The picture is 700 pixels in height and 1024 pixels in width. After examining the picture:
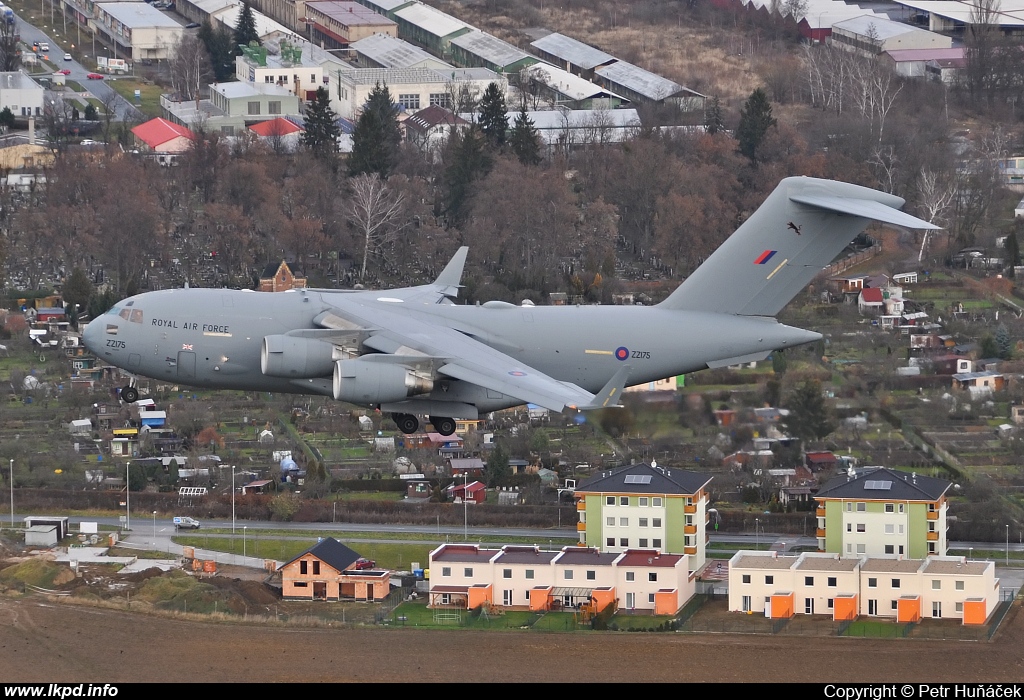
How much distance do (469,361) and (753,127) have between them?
72.4 metres

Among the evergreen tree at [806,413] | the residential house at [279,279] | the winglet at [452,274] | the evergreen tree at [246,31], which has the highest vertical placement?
the evergreen tree at [246,31]

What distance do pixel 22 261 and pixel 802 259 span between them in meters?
60.3

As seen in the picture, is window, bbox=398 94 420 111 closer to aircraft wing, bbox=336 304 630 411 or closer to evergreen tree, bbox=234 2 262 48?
evergreen tree, bbox=234 2 262 48

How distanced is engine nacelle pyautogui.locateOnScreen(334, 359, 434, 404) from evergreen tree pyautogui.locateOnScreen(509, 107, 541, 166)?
6605cm

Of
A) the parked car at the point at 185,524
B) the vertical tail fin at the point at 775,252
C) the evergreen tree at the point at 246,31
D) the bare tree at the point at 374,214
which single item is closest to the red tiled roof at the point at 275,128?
the bare tree at the point at 374,214

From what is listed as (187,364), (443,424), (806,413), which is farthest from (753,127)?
(187,364)

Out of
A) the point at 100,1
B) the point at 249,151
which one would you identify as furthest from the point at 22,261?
the point at 100,1

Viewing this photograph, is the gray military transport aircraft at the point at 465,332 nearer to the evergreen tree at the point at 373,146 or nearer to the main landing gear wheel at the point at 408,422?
the main landing gear wheel at the point at 408,422

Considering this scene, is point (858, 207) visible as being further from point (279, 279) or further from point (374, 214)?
point (374, 214)

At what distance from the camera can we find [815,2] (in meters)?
156

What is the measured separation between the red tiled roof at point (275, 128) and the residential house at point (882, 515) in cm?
5613

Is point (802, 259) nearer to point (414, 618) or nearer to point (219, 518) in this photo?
point (414, 618)

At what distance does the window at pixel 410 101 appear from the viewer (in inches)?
5246

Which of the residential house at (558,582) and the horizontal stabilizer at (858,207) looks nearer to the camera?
the horizontal stabilizer at (858,207)
